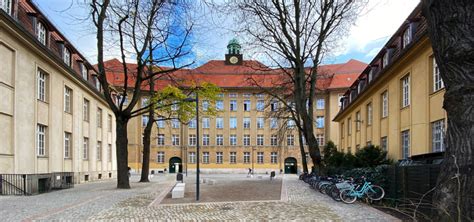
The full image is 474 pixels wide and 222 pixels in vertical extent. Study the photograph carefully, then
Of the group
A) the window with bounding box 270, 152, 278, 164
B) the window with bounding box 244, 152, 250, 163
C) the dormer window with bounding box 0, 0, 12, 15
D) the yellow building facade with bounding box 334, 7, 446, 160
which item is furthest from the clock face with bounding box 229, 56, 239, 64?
the dormer window with bounding box 0, 0, 12, 15

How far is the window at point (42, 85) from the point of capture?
2329 cm

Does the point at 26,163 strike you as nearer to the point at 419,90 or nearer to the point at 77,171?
the point at 77,171

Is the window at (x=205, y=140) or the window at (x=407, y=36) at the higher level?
the window at (x=407, y=36)

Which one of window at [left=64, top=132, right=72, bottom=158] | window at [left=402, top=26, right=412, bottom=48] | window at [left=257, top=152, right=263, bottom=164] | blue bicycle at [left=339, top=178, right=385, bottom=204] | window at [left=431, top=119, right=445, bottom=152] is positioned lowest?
window at [left=257, top=152, right=263, bottom=164]

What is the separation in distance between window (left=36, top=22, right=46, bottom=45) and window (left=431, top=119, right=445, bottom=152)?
20046 millimetres

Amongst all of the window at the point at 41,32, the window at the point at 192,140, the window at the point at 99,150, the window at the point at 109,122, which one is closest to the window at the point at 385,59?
the window at the point at 41,32

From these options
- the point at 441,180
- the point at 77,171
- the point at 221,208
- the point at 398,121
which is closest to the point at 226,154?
the point at 77,171

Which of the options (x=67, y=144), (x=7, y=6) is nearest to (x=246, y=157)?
(x=67, y=144)

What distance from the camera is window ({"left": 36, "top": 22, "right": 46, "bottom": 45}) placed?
22792 millimetres

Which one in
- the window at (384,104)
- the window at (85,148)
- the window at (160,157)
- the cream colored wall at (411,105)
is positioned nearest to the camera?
the cream colored wall at (411,105)

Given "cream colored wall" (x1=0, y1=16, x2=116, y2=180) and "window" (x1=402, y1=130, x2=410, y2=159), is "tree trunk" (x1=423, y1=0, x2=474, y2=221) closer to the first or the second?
"window" (x1=402, y1=130, x2=410, y2=159)

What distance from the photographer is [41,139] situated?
77.5 feet

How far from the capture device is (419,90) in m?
18.9

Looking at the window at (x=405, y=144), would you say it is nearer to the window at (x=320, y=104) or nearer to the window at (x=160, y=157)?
the window at (x=320, y=104)
